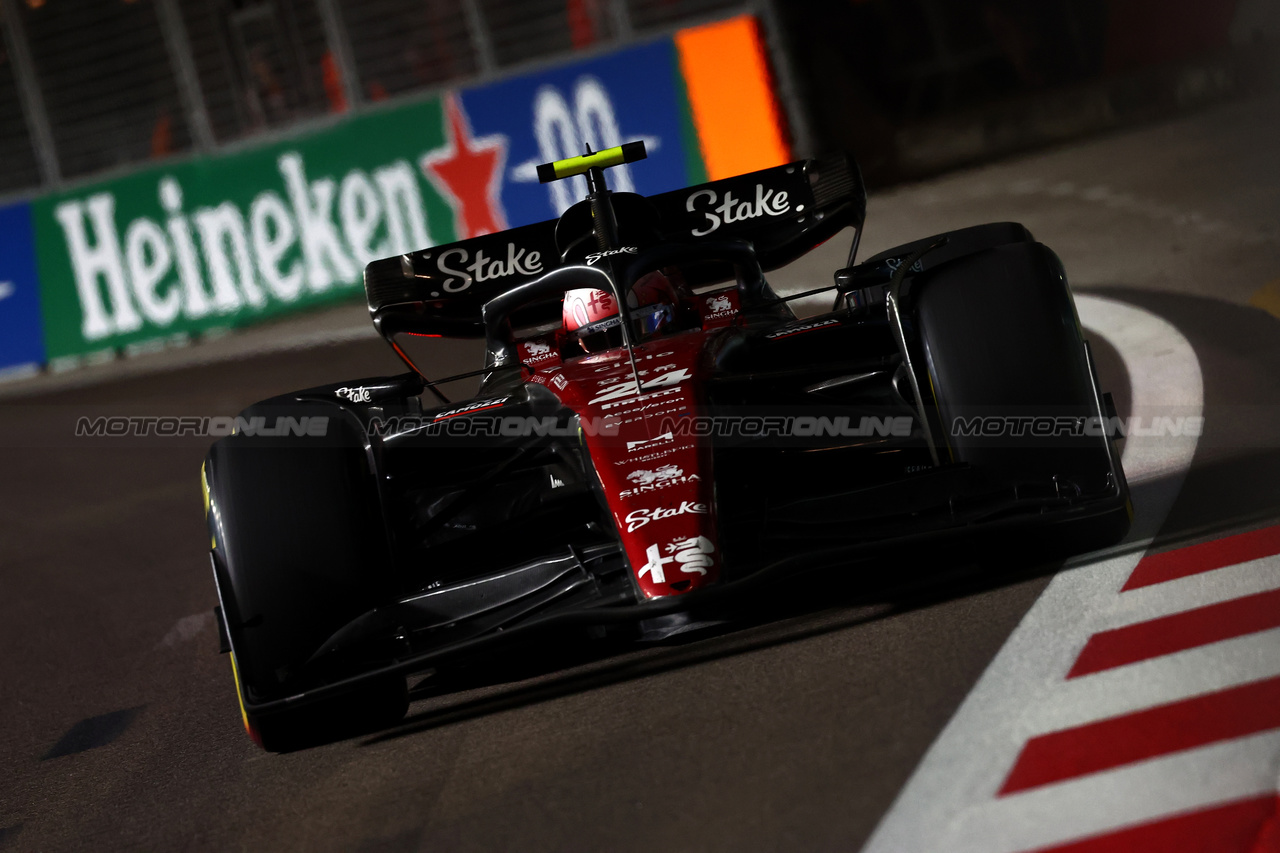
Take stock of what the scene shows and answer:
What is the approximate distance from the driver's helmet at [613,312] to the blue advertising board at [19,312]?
10.5 meters

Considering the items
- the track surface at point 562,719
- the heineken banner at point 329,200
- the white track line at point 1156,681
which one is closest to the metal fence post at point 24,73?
the heineken banner at point 329,200

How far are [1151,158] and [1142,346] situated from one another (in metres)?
5.70

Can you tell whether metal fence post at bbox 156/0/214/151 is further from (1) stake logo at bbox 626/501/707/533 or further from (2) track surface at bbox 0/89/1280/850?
(1) stake logo at bbox 626/501/707/533

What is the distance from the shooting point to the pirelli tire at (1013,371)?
390cm

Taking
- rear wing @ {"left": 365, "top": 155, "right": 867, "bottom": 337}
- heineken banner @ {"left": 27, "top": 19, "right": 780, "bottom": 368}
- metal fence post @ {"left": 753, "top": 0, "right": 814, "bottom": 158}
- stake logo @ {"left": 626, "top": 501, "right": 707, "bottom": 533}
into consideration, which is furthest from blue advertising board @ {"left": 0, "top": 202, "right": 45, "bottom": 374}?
stake logo @ {"left": 626, "top": 501, "right": 707, "bottom": 533}

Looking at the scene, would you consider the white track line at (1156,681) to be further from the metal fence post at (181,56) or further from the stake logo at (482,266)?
the metal fence post at (181,56)

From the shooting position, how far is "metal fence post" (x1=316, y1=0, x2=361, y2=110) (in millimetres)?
14430

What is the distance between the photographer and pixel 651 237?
5.85m

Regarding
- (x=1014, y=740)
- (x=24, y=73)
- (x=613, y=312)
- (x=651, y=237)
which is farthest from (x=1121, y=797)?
(x=24, y=73)

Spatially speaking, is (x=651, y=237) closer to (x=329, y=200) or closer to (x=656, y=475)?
(x=656, y=475)

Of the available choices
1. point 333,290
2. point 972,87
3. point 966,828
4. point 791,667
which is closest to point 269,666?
point 791,667

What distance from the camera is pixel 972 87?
14.0 meters

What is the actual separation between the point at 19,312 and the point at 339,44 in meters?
4.18

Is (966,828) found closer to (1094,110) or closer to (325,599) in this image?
(325,599)
